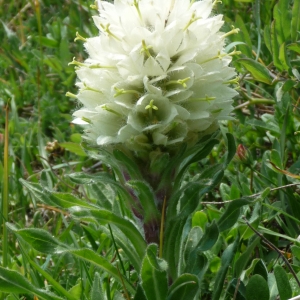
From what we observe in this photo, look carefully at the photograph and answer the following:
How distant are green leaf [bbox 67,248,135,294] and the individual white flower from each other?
1.23 feet

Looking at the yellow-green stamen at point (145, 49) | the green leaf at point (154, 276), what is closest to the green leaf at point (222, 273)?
the green leaf at point (154, 276)

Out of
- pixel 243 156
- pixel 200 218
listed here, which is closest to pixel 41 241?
pixel 200 218

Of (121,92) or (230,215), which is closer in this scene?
(121,92)

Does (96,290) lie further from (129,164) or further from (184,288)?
(129,164)

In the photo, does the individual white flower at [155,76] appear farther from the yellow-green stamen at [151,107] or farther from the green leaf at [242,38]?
the green leaf at [242,38]

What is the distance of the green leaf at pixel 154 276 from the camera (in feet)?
5.53

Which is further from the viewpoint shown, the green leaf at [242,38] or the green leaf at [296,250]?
the green leaf at [242,38]

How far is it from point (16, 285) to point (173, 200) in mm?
610

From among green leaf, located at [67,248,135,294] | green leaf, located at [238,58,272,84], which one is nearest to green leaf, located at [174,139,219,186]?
green leaf, located at [67,248,135,294]

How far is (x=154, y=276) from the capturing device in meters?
1.74

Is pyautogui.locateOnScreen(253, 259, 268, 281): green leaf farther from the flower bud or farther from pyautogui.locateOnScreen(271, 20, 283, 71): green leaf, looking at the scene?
pyautogui.locateOnScreen(271, 20, 283, 71): green leaf

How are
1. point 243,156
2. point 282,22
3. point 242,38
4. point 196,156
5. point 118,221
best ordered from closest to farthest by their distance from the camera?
point 118,221 → point 196,156 → point 243,156 → point 282,22 → point 242,38

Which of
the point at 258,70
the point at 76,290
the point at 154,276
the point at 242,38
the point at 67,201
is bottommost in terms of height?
the point at 76,290

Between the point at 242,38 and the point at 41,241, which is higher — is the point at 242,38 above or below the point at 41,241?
above
